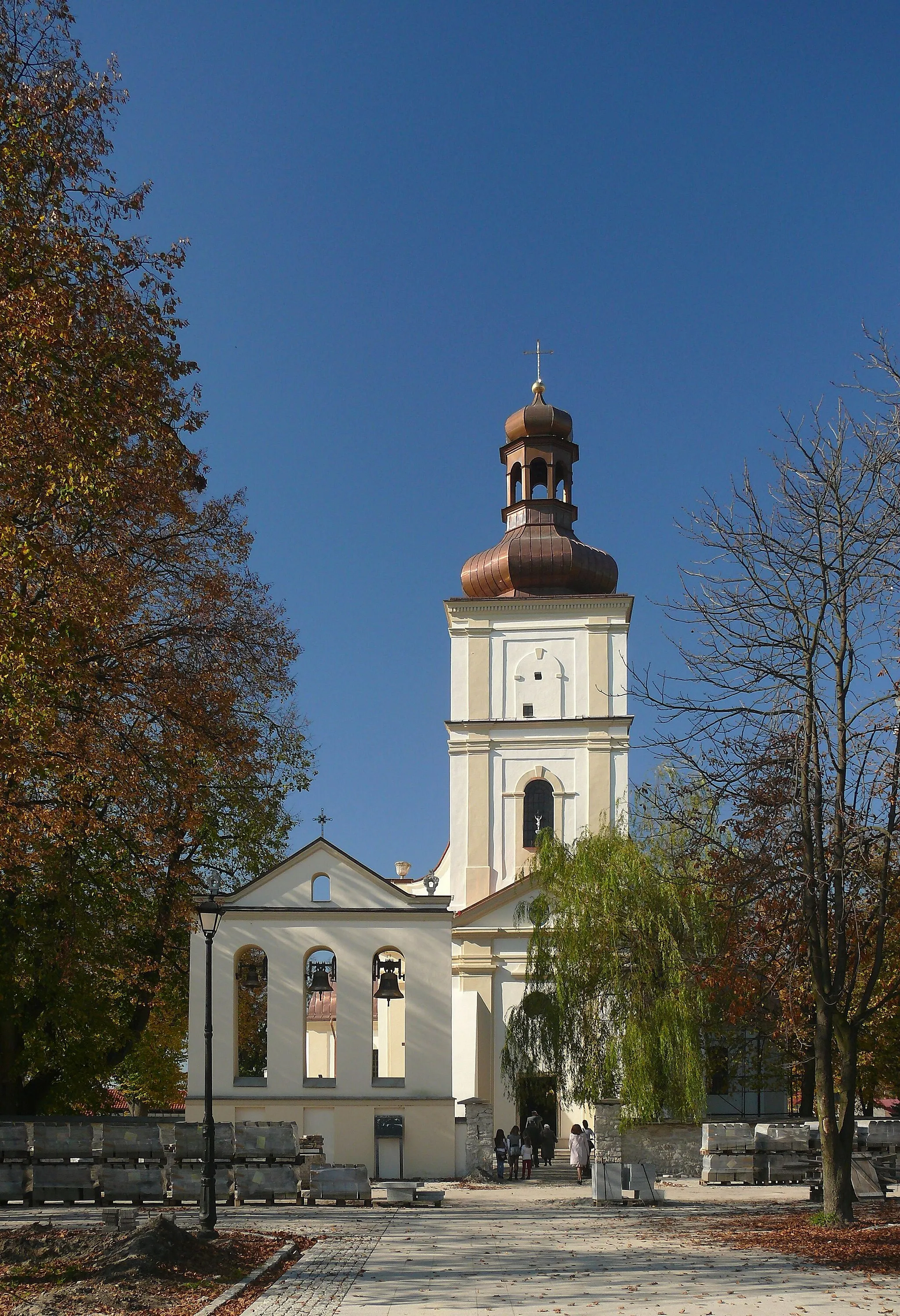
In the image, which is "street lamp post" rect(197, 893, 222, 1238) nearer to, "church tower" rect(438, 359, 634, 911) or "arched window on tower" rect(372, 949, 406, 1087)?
"arched window on tower" rect(372, 949, 406, 1087)

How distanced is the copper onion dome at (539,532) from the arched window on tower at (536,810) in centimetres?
579

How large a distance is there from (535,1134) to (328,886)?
27.4 ft

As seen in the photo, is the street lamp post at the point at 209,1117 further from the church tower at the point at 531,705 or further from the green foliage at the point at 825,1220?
the church tower at the point at 531,705

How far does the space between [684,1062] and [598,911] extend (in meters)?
3.84

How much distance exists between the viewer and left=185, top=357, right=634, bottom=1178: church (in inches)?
1001

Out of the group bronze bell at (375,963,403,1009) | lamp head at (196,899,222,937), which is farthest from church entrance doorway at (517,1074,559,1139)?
lamp head at (196,899,222,937)

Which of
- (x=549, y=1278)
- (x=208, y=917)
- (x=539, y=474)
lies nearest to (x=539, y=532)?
(x=539, y=474)

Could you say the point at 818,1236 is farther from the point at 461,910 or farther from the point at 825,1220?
the point at 461,910

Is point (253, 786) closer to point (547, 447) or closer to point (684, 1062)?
point (684, 1062)

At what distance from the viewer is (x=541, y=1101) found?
3341 centimetres

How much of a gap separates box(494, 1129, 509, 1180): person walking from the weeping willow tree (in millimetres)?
1196

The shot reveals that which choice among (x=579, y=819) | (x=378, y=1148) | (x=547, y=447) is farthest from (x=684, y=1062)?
(x=547, y=447)

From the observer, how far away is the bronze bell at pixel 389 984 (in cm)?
2647

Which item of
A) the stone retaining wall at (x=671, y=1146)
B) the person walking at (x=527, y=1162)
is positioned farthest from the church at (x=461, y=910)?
the stone retaining wall at (x=671, y=1146)
